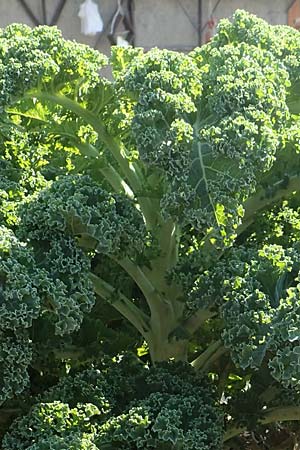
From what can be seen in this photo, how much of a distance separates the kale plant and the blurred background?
13.5 feet

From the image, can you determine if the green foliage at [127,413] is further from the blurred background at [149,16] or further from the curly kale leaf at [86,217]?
the blurred background at [149,16]

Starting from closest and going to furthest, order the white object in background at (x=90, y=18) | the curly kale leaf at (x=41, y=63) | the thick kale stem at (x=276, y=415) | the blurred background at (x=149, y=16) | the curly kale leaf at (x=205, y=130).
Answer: the curly kale leaf at (x=205, y=130), the curly kale leaf at (x=41, y=63), the thick kale stem at (x=276, y=415), the white object in background at (x=90, y=18), the blurred background at (x=149, y=16)

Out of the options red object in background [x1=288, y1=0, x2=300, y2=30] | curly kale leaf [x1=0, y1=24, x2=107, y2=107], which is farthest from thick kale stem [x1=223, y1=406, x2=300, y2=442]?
red object in background [x1=288, y1=0, x2=300, y2=30]

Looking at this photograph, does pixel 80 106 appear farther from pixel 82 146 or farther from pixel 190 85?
pixel 190 85

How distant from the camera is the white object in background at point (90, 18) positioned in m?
6.11

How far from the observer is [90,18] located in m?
6.10

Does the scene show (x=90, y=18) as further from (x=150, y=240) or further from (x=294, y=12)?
(x=150, y=240)

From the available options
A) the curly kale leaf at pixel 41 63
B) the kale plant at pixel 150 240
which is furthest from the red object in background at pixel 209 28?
the curly kale leaf at pixel 41 63

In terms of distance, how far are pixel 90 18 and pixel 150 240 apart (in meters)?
4.37

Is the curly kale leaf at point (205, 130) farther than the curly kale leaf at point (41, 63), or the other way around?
the curly kale leaf at point (41, 63)

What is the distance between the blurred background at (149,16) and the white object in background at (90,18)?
0.21 ft

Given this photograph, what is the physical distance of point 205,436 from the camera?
1893 millimetres

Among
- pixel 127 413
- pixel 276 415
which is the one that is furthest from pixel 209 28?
pixel 127 413

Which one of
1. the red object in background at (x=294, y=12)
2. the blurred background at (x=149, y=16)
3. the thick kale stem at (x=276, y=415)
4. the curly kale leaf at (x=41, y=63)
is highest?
the blurred background at (x=149, y=16)
